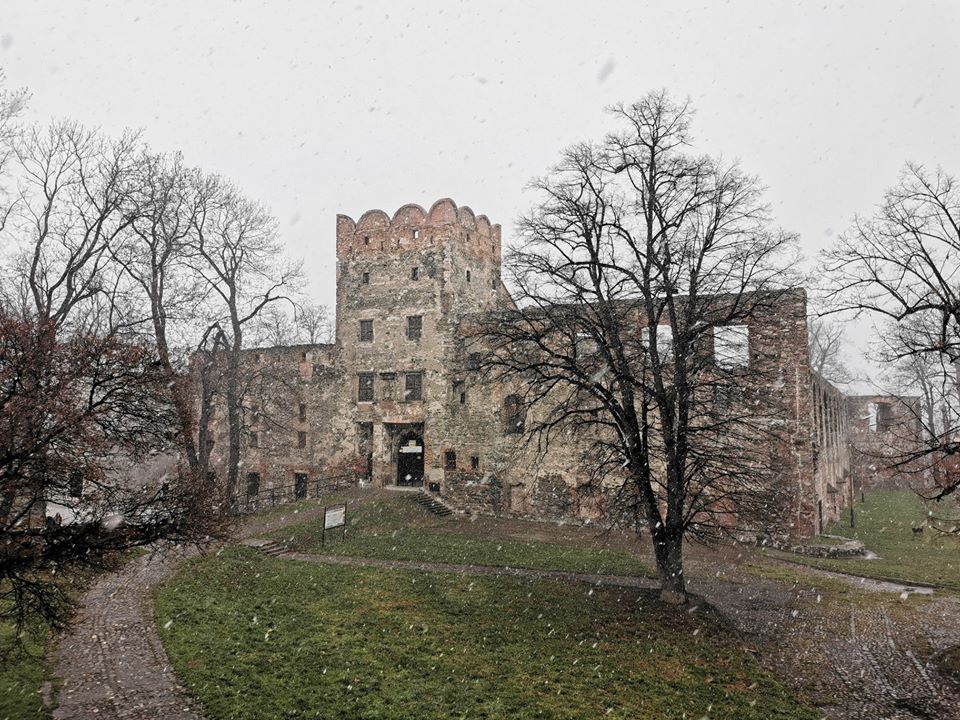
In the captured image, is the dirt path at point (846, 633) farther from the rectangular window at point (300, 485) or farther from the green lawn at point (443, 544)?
the rectangular window at point (300, 485)

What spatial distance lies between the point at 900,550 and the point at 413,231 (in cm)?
2425

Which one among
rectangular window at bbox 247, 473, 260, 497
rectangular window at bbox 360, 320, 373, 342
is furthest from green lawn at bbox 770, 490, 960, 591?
rectangular window at bbox 247, 473, 260, 497

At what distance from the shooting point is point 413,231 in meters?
30.9

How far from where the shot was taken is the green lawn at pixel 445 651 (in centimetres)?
1020

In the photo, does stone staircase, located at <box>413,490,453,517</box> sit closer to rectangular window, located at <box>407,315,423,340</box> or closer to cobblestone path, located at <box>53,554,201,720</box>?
rectangular window, located at <box>407,315,423,340</box>

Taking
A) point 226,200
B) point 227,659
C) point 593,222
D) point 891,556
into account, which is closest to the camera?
point 227,659

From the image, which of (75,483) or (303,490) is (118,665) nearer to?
(75,483)

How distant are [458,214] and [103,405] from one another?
75.5ft

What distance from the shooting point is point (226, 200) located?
25.5 metres

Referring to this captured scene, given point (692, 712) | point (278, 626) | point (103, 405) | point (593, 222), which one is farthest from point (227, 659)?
point (593, 222)

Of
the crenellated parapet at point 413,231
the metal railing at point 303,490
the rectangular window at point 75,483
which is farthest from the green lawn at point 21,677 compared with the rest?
the crenellated parapet at point 413,231

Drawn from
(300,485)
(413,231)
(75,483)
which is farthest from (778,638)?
(300,485)

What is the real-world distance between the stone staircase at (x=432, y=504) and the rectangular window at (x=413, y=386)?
4.60 m

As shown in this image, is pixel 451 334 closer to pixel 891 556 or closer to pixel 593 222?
pixel 593 222
